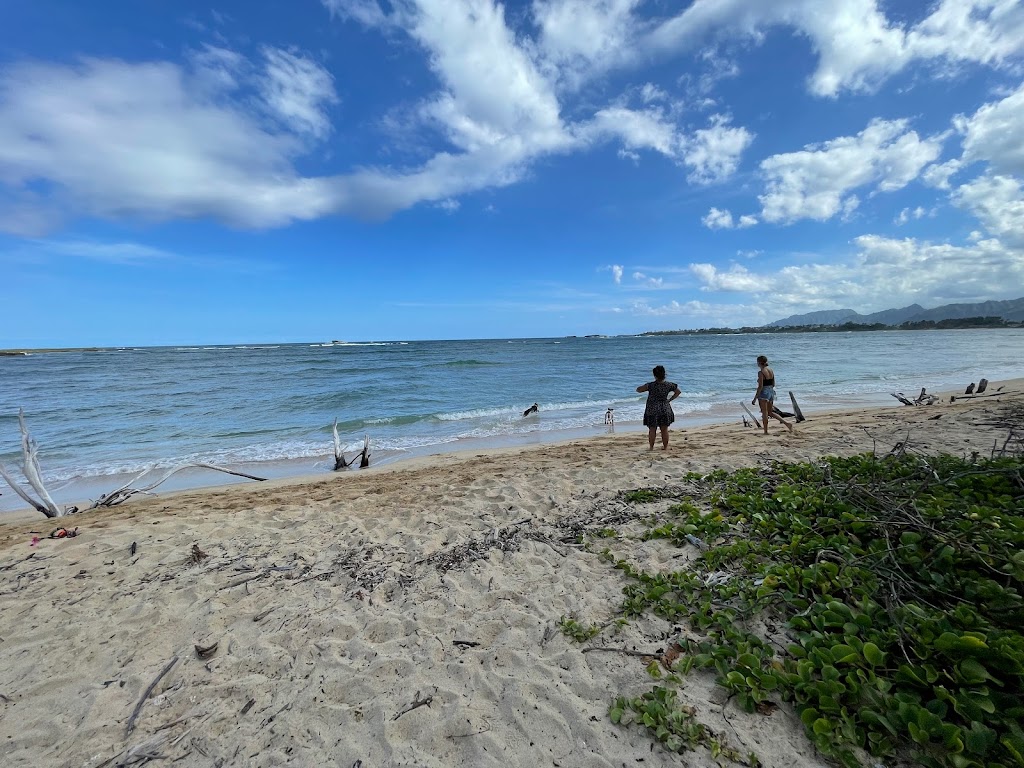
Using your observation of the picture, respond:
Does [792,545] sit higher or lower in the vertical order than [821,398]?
higher

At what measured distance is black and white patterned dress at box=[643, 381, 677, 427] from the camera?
29.6 ft

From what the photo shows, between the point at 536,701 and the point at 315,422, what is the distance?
49.8 feet

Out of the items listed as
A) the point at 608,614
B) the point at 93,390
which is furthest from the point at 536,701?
the point at 93,390

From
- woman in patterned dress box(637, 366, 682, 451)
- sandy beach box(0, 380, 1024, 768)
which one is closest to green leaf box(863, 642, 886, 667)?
sandy beach box(0, 380, 1024, 768)

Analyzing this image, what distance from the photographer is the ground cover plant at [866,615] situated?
201 centimetres

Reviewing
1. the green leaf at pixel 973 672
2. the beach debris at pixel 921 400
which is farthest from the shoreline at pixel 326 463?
the green leaf at pixel 973 672

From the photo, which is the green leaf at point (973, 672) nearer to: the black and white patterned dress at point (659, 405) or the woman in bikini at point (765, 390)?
the black and white patterned dress at point (659, 405)

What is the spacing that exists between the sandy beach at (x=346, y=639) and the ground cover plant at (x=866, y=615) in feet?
0.51

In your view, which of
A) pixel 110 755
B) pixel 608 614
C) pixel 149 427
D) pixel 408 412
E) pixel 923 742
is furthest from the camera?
pixel 408 412

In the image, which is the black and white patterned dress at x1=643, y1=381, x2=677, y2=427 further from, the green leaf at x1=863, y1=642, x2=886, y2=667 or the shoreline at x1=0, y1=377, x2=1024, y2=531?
the green leaf at x1=863, y1=642, x2=886, y2=667

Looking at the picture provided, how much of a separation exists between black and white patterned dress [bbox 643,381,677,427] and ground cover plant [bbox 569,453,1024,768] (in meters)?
4.77

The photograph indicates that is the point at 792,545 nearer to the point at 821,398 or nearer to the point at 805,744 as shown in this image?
the point at 805,744

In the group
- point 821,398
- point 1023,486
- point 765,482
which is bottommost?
point 821,398

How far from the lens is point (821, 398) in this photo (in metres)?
18.2
